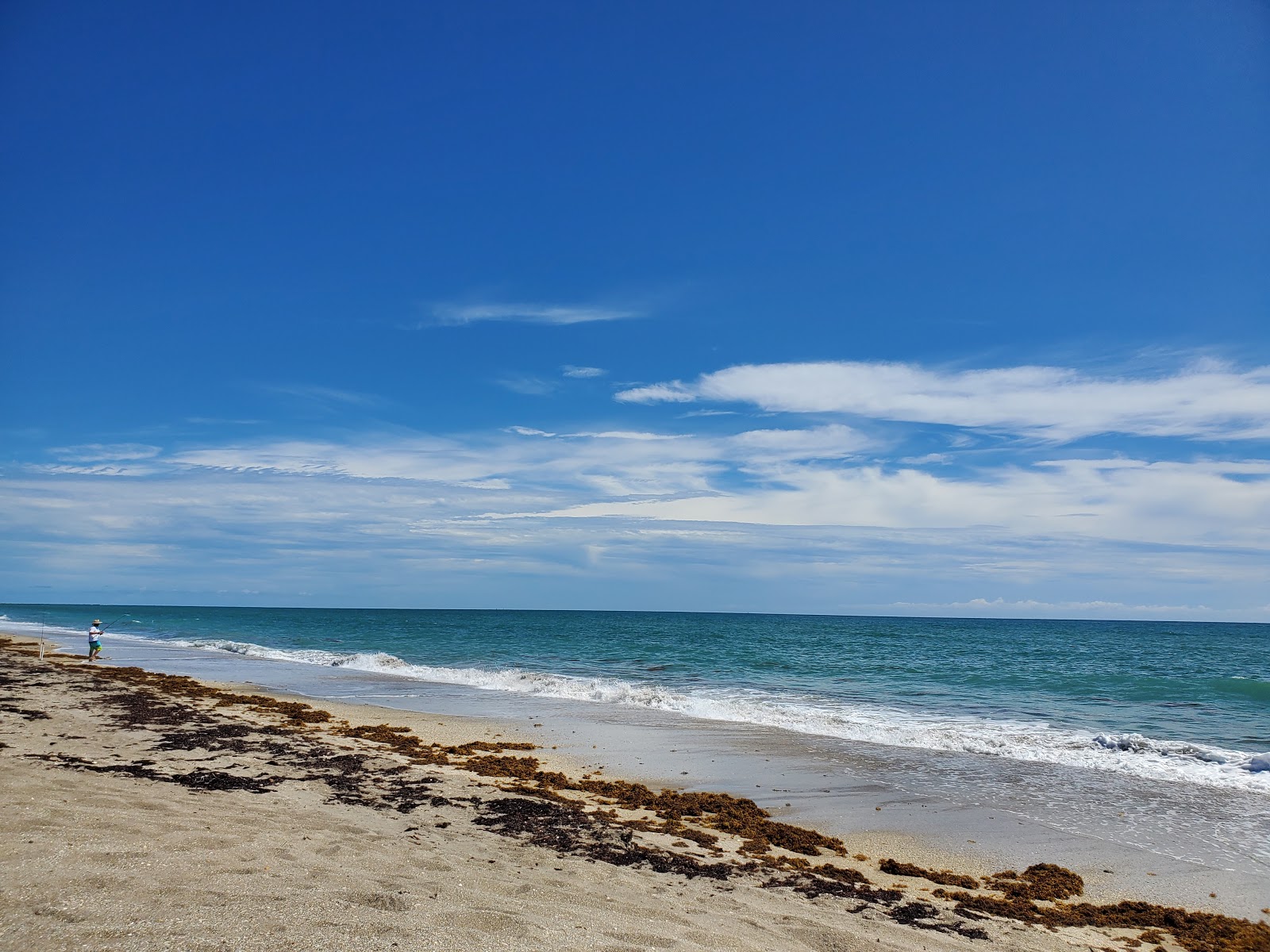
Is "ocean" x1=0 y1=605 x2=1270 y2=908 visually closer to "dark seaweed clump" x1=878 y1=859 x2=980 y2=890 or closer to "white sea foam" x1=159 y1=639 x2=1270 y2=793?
"white sea foam" x1=159 y1=639 x2=1270 y2=793

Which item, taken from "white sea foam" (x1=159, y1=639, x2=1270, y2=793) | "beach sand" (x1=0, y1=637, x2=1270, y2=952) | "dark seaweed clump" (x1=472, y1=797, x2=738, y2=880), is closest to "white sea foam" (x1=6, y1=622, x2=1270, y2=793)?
"white sea foam" (x1=159, y1=639, x2=1270, y2=793)

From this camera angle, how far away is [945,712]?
20.1 meters

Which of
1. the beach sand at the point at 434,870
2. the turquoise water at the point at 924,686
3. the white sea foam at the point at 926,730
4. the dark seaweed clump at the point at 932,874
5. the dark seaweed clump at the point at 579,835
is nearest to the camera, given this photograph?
the beach sand at the point at 434,870

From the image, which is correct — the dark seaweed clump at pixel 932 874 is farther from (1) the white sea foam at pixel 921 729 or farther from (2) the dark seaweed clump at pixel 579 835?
(1) the white sea foam at pixel 921 729

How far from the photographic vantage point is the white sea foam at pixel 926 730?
1323 centimetres

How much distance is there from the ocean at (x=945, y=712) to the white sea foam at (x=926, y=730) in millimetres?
65

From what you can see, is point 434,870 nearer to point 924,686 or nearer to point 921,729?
point 921,729

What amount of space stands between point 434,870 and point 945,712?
57.1 ft

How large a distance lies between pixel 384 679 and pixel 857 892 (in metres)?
22.8

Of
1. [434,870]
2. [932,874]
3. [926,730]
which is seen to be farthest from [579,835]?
[926,730]

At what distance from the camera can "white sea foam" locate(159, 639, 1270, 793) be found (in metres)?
13.2

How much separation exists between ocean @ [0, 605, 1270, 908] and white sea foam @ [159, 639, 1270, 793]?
0.06 m

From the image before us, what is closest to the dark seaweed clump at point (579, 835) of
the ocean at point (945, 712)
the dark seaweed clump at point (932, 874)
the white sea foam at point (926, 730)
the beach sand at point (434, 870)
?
the beach sand at point (434, 870)

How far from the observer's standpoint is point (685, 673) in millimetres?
31016
